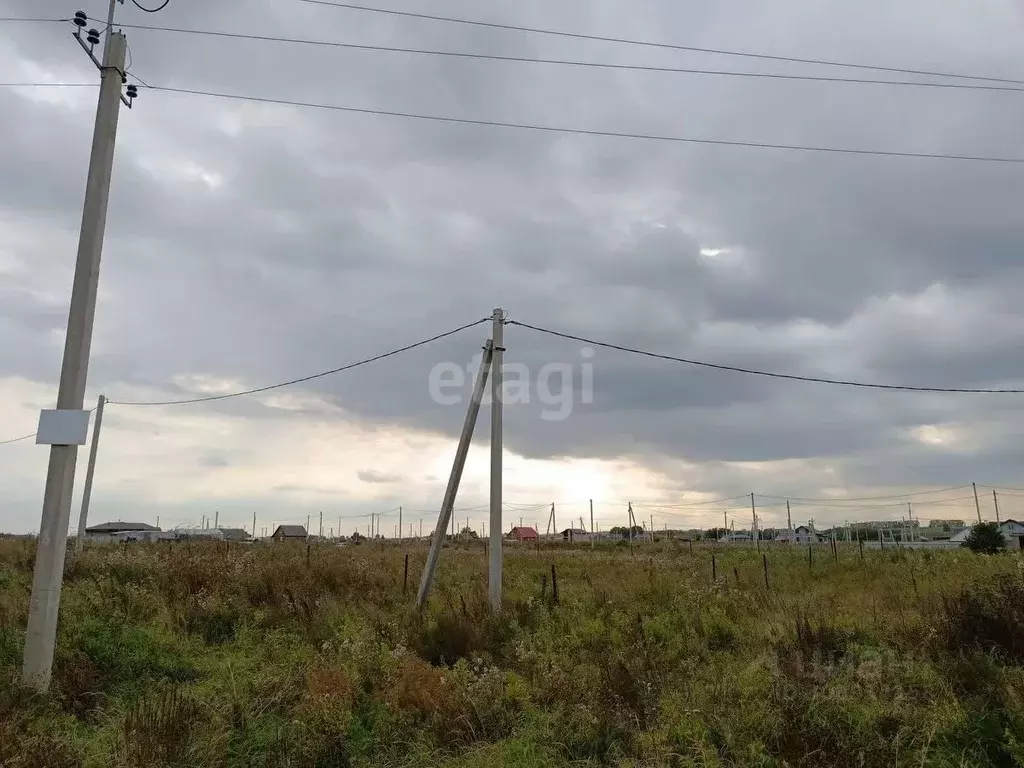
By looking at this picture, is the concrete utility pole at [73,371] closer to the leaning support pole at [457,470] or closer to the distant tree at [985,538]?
the leaning support pole at [457,470]

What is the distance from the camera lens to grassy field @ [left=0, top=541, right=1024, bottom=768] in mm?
5891

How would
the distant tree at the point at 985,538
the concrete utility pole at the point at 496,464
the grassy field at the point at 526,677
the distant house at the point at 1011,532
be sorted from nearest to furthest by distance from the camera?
the grassy field at the point at 526,677 < the concrete utility pole at the point at 496,464 < the distant tree at the point at 985,538 < the distant house at the point at 1011,532

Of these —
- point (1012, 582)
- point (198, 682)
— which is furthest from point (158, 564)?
point (1012, 582)

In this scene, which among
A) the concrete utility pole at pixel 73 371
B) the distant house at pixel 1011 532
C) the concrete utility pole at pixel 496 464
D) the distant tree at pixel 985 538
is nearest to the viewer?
the concrete utility pole at pixel 73 371

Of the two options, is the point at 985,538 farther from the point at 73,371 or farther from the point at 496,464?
the point at 73,371

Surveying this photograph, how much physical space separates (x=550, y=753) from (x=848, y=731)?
267 centimetres

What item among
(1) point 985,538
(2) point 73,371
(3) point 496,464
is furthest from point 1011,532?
(2) point 73,371

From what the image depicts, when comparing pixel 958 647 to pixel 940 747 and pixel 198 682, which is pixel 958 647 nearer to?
pixel 940 747

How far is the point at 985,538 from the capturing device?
35062mm

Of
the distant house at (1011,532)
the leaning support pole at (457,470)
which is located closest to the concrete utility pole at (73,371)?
the leaning support pole at (457,470)

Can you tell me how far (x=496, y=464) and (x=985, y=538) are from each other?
3383cm

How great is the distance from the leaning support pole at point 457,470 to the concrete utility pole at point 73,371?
662cm

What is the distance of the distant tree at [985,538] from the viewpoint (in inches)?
1345

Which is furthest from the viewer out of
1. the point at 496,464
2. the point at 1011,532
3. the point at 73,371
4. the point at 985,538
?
the point at 1011,532
